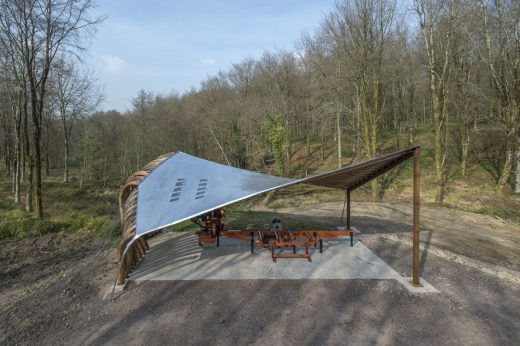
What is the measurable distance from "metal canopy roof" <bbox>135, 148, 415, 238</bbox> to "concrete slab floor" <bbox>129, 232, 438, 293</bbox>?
1949 mm

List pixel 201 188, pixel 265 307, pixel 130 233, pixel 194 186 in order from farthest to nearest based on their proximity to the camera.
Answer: pixel 194 186 < pixel 201 188 < pixel 130 233 < pixel 265 307

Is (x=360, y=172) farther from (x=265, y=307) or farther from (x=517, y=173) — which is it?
(x=517, y=173)

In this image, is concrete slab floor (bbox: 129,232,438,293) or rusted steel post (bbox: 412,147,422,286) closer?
rusted steel post (bbox: 412,147,422,286)

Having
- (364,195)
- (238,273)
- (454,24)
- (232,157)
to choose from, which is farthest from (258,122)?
(238,273)

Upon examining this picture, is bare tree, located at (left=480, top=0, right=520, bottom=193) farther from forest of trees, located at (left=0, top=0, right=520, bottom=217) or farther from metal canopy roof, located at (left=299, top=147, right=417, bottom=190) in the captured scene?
metal canopy roof, located at (left=299, top=147, right=417, bottom=190)

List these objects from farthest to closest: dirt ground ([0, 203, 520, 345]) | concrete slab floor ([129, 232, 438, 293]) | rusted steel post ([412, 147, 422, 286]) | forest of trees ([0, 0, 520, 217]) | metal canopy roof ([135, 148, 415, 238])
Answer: forest of trees ([0, 0, 520, 217])
concrete slab floor ([129, 232, 438, 293])
rusted steel post ([412, 147, 422, 286])
metal canopy roof ([135, 148, 415, 238])
dirt ground ([0, 203, 520, 345])

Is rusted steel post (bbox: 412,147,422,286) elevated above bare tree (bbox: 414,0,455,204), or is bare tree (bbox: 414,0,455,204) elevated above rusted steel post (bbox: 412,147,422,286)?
bare tree (bbox: 414,0,455,204)

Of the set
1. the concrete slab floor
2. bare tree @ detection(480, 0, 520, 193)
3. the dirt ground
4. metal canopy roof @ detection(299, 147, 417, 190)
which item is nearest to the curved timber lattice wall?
the concrete slab floor

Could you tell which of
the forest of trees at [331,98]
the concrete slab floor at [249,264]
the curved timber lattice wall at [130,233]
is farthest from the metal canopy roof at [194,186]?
the forest of trees at [331,98]

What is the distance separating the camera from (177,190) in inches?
254

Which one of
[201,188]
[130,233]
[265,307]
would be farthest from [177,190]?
[265,307]

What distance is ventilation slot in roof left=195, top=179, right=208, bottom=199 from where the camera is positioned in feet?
19.7

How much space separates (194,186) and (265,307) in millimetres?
2721

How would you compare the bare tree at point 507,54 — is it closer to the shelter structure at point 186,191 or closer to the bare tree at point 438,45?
the bare tree at point 438,45
